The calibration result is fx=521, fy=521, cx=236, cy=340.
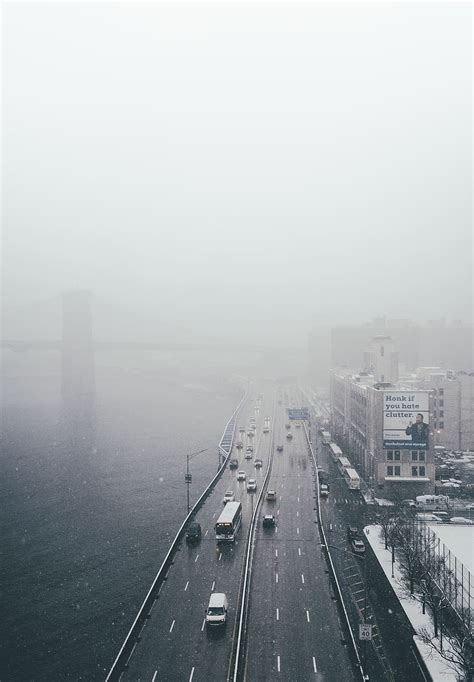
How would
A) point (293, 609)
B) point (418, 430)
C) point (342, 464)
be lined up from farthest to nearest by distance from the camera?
1. point (342, 464)
2. point (418, 430)
3. point (293, 609)

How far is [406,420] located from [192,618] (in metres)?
24.6

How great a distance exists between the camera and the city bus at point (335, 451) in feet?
163

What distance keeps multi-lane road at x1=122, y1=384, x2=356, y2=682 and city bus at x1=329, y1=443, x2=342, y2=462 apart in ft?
52.1

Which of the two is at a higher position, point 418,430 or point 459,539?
point 418,430

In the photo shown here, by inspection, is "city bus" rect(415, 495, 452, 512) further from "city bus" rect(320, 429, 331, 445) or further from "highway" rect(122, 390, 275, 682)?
"city bus" rect(320, 429, 331, 445)

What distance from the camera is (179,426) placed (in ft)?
261

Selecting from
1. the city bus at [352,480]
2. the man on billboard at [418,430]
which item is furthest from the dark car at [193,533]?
the man on billboard at [418,430]

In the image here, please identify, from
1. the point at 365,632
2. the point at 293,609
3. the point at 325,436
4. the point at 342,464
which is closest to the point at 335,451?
the point at 342,464

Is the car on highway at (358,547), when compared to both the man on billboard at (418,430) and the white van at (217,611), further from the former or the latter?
the man on billboard at (418,430)

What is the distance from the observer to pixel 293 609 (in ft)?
67.0

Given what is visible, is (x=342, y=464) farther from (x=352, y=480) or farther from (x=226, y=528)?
(x=226, y=528)

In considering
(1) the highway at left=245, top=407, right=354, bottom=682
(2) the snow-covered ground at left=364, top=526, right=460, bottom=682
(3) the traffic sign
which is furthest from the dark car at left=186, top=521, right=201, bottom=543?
(3) the traffic sign

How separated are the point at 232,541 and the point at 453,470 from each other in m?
28.2

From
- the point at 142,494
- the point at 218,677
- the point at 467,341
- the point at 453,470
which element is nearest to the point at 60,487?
the point at 142,494
